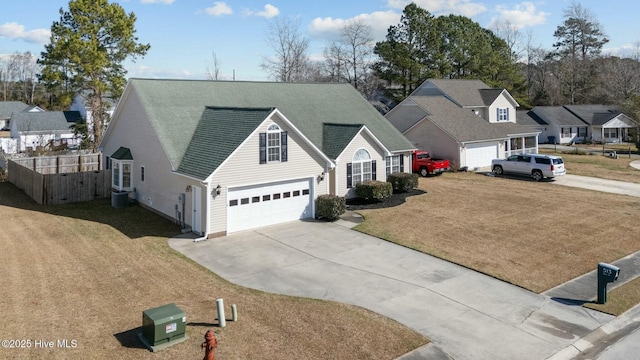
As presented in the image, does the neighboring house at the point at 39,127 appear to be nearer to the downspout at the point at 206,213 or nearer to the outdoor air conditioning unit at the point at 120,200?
the outdoor air conditioning unit at the point at 120,200

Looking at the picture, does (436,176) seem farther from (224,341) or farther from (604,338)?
(224,341)

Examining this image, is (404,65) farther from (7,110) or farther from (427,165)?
(7,110)

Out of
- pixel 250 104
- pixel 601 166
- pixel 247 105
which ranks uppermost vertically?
pixel 250 104

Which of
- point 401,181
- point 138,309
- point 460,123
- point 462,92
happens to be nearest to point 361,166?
point 401,181

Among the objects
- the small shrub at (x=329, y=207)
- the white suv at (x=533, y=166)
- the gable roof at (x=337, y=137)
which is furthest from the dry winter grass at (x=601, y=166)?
the small shrub at (x=329, y=207)

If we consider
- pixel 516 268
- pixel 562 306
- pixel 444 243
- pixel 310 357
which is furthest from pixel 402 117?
pixel 310 357

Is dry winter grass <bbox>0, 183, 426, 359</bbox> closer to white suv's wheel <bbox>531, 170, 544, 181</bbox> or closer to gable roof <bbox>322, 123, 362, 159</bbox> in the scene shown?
gable roof <bbox>322, 123, 362, 159</bbox>

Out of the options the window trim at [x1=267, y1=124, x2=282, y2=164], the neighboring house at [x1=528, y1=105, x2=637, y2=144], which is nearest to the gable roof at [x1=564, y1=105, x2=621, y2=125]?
the neighboring house at [x1=528, y1=105, x2=637, y2=144]
